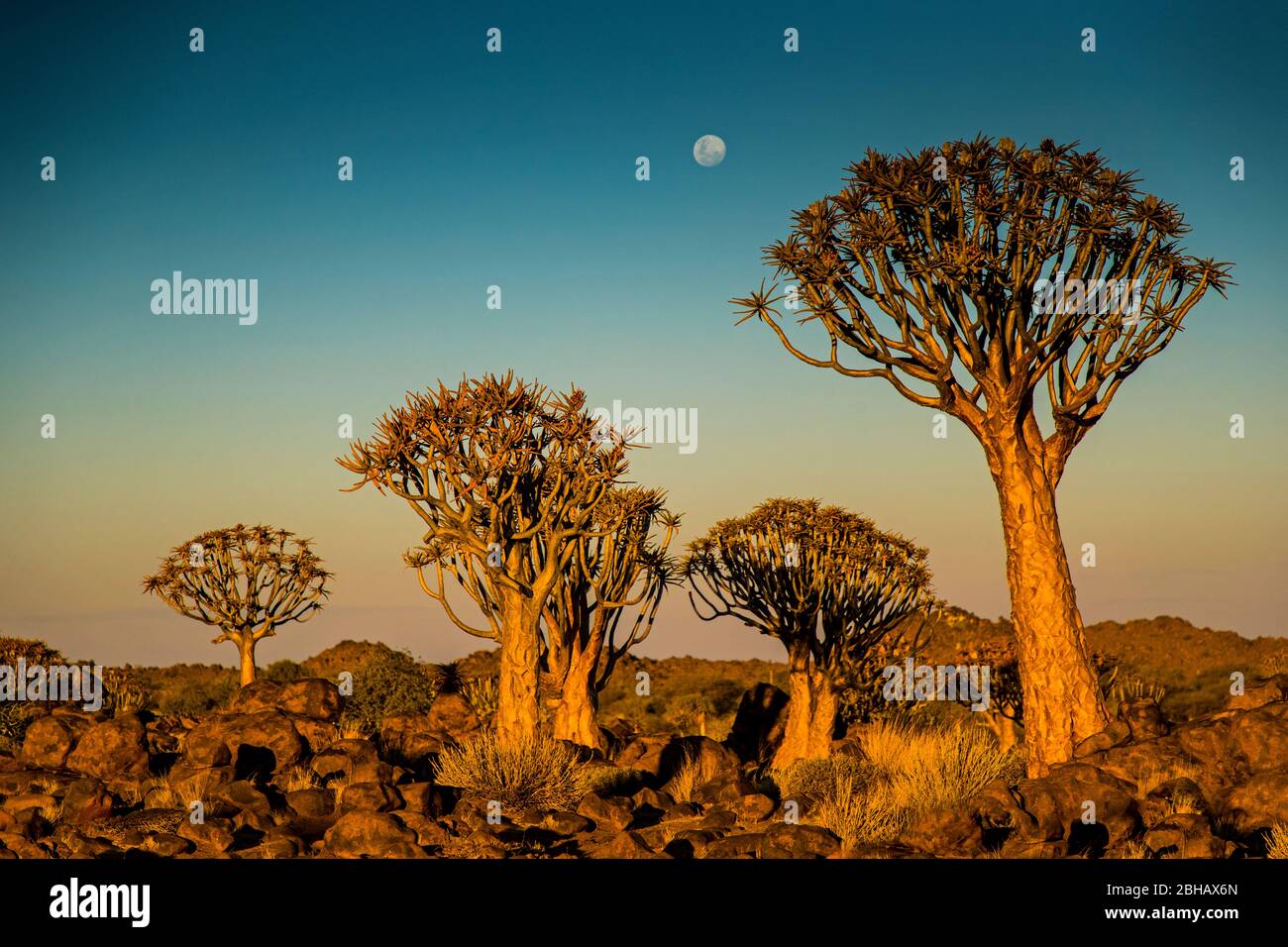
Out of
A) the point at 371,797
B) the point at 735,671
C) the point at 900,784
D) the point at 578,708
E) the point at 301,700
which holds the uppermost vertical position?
the point at 301,700

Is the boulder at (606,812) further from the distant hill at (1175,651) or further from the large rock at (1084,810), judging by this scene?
the distant hill at (1175,651)

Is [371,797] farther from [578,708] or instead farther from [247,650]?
[247,650]

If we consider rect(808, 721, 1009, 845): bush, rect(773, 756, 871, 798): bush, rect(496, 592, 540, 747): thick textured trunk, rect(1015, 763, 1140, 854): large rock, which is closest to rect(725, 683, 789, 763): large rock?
rect(808, 721, 1009, 845): bush

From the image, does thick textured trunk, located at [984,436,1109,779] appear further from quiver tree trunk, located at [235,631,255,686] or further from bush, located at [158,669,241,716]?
bush, located at [158,669,241,716]

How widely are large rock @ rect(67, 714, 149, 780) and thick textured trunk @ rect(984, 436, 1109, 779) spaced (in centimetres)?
1054

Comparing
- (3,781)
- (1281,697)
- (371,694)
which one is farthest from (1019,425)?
(371,694)

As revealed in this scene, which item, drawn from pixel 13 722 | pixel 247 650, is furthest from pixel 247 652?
pixel 13 722

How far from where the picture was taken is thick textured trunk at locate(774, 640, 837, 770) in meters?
17.2

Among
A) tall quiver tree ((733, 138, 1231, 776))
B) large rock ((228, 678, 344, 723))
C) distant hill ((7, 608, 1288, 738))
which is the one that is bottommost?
distant hill ((7, 608, 1288, 738))

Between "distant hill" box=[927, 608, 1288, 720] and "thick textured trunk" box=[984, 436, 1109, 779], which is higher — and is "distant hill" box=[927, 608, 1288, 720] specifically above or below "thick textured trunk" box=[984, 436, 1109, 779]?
below

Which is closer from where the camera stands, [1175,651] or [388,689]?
[388,689]

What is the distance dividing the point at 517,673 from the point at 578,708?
9.74ft

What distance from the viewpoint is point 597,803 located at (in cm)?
1162
